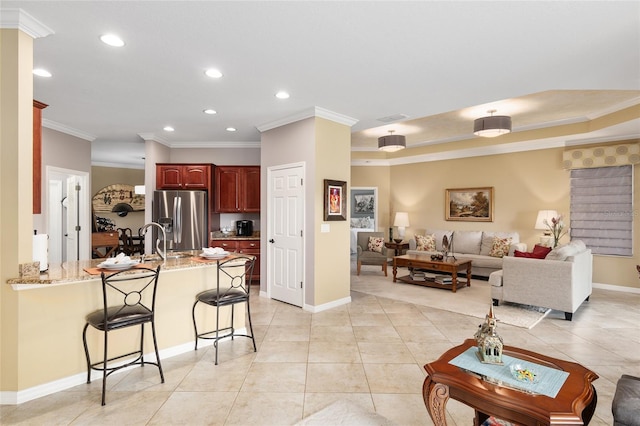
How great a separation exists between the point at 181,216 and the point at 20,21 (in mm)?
3932

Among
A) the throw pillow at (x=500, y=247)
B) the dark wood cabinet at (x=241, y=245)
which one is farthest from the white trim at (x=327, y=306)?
the throw pillow at (x=500, y=247)

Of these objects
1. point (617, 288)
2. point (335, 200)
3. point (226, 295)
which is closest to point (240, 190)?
point (335, 200)

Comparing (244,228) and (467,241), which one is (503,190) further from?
(244,228)

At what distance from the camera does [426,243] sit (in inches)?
292

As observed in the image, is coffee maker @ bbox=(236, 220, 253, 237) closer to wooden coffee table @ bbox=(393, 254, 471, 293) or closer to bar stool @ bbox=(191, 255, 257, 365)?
bar stool @ bbox=(191, 255, 257, 365)

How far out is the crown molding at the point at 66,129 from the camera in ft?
17.4

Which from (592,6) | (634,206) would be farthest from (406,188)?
(592,6)

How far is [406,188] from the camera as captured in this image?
863 cm

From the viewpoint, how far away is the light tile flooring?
225 cm

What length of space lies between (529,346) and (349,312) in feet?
6.75

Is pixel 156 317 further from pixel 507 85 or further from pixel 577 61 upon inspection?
pixel 577 61

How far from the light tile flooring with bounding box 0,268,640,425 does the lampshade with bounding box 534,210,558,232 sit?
Answer: 201 centimetres

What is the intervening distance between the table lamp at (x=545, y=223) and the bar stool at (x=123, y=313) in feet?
21.0

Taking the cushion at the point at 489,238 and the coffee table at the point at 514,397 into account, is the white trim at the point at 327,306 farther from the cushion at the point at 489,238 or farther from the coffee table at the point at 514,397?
the cushion at the point at 489,238
